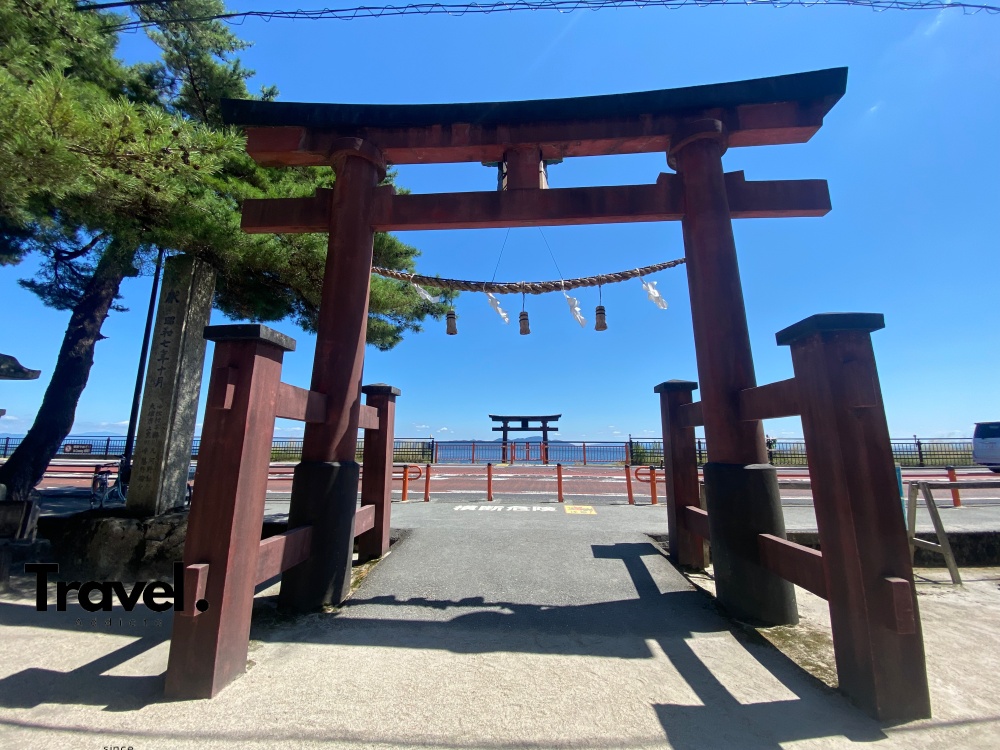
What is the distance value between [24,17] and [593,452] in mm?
23261

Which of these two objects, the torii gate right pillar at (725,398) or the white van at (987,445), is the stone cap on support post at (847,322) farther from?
the white van at (987,445)

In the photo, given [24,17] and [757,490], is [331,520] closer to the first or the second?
[757,490]

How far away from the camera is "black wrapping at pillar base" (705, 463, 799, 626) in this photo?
3148 mm

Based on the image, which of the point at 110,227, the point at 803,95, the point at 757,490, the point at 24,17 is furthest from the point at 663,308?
the point at 24,17

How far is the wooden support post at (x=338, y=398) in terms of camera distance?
3.50 m

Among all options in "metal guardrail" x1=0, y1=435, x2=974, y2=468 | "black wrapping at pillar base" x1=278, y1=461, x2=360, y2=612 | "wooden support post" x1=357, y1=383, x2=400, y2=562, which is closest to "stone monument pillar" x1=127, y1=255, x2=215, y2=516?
"wooden support post" x1=357, y1=383, x2=400, y2=562

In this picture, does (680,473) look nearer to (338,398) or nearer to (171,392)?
(338,398)

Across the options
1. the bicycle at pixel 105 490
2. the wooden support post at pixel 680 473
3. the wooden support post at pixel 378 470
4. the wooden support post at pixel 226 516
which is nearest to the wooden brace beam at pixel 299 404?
the wooden support post at pixel 226 516

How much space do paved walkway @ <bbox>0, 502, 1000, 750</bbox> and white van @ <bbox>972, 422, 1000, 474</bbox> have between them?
56.8 feet

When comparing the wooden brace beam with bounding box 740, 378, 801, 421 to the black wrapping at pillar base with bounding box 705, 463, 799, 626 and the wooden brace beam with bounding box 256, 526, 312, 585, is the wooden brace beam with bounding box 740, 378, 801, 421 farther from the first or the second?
the wooden brace beam with bounding box 256, 526, 312, 585

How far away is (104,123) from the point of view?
344 cm


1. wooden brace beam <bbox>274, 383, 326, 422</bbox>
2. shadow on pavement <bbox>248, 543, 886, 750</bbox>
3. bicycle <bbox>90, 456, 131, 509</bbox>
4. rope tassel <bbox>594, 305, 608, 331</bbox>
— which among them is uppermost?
rope tassel <bbox>594, 305, 608, 331</bbox>

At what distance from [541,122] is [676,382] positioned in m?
3.28

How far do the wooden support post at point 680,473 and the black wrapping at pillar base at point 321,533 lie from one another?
131 inches
